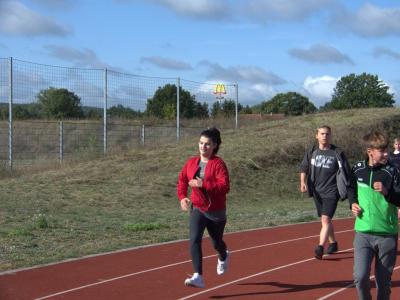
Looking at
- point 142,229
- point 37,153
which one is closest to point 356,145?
point 37,153

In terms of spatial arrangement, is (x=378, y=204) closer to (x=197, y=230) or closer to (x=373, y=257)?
(x=373, y=257)

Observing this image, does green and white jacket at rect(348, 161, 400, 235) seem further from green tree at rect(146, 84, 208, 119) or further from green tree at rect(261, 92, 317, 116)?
green tree at rect(261, 92, 317, 116)

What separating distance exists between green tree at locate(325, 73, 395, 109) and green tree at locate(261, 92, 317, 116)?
38.2 feet

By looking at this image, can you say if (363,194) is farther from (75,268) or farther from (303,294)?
(75,268)

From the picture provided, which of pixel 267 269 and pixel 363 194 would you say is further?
pixel 267 269

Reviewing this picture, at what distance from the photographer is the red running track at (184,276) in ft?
25.3

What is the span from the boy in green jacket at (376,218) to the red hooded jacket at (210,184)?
1.70 meters

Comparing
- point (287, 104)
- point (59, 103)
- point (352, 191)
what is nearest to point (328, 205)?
point (352, 191)

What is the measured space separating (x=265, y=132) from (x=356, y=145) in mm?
4240

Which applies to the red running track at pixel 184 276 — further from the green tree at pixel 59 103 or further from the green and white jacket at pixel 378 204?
the green tree at pixel 59 103

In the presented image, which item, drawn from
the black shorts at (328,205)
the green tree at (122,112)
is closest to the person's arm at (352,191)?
the black shorts at (328,205)

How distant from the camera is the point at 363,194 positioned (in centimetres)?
607

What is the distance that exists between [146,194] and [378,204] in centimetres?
1615

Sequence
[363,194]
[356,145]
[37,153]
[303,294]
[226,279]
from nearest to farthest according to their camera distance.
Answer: [363,194], [303,294], [226,279], [37,153], [356,145]
